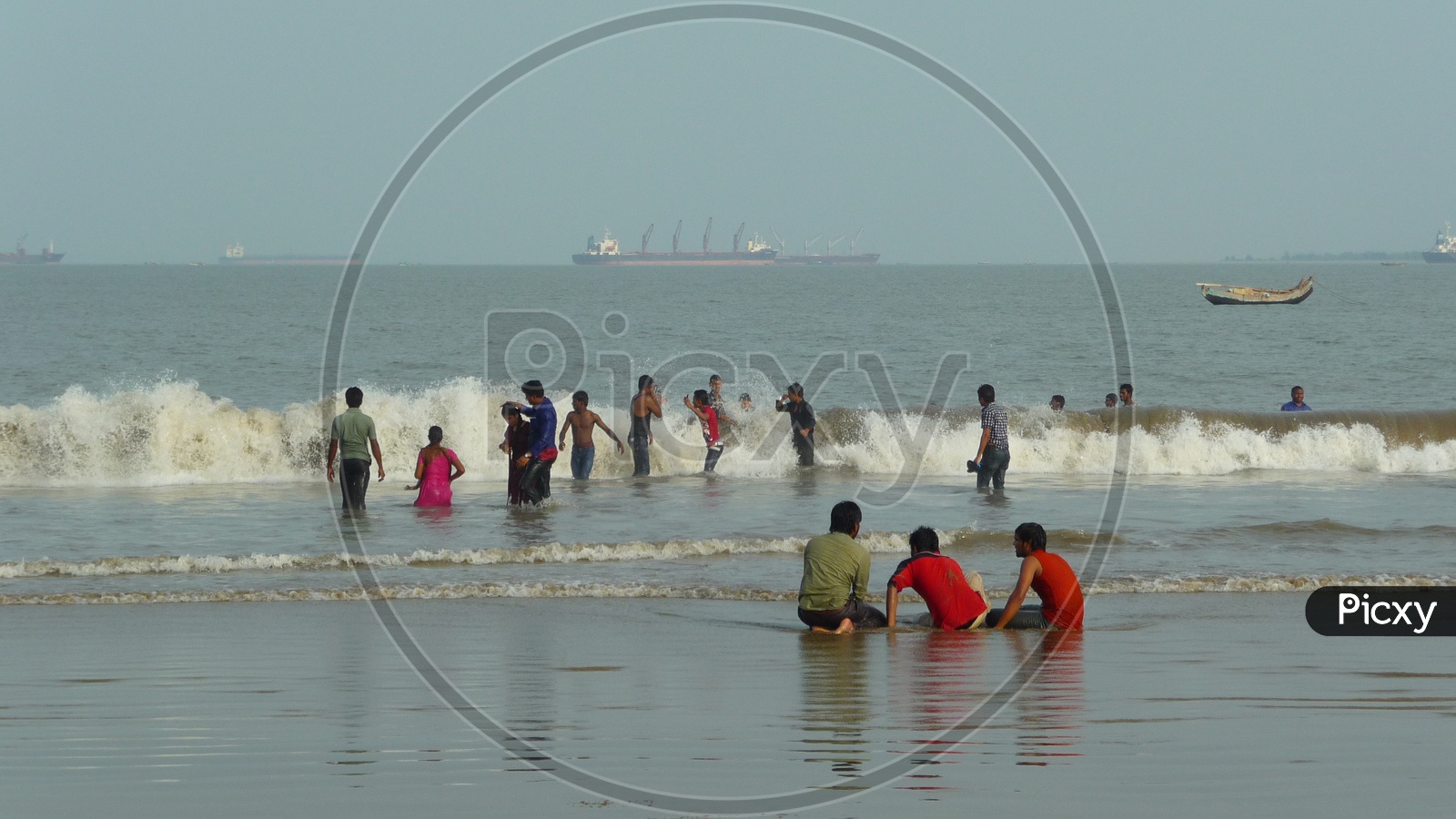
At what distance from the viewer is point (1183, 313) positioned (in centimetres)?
9288

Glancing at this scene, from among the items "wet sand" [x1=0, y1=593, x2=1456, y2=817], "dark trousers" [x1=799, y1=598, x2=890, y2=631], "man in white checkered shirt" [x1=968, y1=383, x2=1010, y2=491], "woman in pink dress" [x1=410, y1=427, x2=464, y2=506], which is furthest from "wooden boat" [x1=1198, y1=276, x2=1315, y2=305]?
"dark trousers" [x1=799, y1=598, x2=890, y2=631]

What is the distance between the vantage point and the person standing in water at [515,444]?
18.0 meters

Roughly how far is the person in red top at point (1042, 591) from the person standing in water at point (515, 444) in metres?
8.72

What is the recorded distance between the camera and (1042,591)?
10641 millimetres

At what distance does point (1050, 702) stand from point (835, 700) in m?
1.25

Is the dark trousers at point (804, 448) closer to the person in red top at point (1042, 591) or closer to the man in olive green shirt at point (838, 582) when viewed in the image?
the man in olive green shirt at point (838, 582)

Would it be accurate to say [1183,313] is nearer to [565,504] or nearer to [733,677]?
[565,504]

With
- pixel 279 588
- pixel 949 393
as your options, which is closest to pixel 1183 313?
pixel 949 393

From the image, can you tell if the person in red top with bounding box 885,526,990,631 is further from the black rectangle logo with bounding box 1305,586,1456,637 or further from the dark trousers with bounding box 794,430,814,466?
the dark trousers with bounding box 794,430,814,466

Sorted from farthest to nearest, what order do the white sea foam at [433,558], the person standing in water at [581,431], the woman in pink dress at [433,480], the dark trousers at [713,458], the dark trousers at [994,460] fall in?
the dark trousers at [713,458] → the person standing in water at [581,431] → the dark trousers at [994,460] → the woman in pink dress at [433,480] → the white sea foam at [433,558]

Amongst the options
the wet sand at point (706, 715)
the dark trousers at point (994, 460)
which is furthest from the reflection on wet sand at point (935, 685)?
the dark trousers at point (994, 460)

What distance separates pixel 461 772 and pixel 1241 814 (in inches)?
135

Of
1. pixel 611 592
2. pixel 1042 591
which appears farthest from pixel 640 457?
pixel 1042 591

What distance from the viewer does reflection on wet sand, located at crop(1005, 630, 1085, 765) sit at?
690cm
